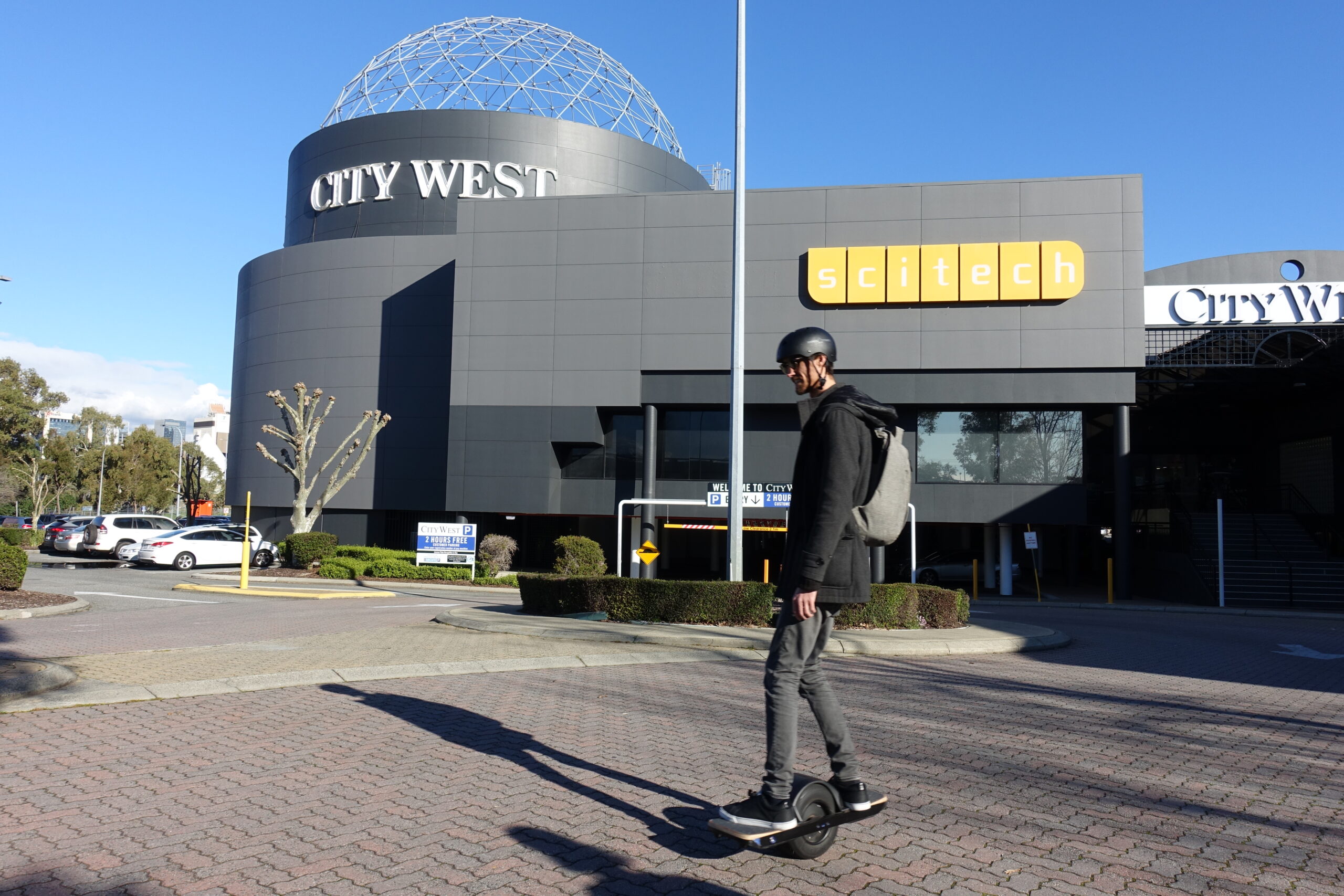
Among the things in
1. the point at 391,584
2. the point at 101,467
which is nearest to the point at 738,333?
the point at 391,584

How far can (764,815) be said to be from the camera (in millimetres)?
3613

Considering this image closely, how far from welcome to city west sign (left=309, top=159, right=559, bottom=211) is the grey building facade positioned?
0.10 m

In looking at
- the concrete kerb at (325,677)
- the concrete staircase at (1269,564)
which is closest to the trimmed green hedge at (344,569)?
the concrete kerb at (325,677)

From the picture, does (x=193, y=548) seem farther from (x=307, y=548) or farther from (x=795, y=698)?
(x=795, y=698)

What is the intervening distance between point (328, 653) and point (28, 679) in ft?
10.2

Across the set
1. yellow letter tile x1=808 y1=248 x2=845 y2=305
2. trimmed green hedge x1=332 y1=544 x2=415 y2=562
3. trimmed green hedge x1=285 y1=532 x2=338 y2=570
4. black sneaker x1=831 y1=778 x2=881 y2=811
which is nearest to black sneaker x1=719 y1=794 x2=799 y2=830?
black sneaker x1=831 y1=778 x2=881 y2=811

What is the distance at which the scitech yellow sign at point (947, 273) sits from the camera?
2672cm

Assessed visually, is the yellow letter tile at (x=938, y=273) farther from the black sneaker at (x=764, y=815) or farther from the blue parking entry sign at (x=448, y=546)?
the black sneaker at (x=764, y=815)

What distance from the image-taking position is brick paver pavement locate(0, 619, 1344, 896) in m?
3.55

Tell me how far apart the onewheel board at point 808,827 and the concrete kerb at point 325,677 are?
5.38 m

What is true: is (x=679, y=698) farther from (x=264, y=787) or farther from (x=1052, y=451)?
(x=1052, y=451)

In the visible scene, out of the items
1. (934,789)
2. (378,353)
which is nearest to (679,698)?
(934,789)

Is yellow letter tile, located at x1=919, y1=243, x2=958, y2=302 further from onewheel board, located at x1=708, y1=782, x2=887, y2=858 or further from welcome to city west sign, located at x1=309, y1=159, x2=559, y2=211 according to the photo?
onewheel board, located at x1=708, y1=782, x2=887, y2=858

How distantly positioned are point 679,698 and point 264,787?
365 centimetres
